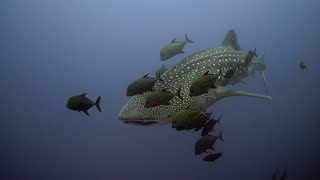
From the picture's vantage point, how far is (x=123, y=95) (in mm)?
43094

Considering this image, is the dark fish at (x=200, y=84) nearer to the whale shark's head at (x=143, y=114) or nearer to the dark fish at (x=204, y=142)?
the whale shark's head at (x=143, y=114)

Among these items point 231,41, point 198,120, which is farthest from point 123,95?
point 198,120

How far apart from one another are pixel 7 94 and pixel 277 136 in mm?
26381

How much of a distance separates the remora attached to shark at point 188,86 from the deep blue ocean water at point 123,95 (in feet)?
10.7

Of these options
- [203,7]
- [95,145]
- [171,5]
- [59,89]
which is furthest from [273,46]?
[95,145]

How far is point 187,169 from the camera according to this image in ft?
74.3

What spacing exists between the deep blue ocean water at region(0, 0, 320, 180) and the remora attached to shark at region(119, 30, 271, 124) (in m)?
3.27

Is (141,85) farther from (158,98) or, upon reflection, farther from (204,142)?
(204,142)

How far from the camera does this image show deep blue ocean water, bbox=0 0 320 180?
78.4ft

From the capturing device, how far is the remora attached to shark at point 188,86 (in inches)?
206

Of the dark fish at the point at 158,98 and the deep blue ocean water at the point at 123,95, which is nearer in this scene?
the dark fish at the point at 158,98

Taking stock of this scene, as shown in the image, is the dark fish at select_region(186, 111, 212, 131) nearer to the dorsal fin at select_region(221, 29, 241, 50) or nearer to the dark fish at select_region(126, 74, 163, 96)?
the dark fish at select_region(126, 74, 163, 96)

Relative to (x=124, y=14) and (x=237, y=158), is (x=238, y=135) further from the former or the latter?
(x=124, y=14)

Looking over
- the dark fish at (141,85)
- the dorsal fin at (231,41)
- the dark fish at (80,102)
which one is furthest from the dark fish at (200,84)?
the dorsal fin at (231,41)
